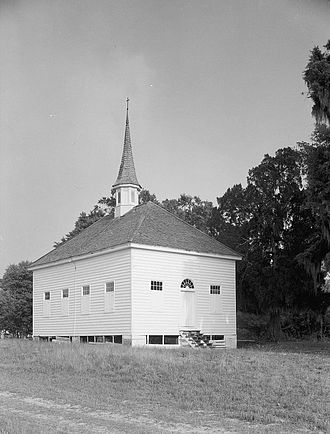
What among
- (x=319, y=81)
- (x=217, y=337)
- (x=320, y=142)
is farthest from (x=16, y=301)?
(x=319, y=81)

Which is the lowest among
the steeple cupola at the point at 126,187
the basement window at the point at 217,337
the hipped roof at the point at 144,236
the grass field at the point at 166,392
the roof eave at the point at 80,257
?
the basement window at the point at 217,337

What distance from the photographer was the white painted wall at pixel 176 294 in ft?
83.3

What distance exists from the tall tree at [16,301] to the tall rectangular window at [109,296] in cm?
2220

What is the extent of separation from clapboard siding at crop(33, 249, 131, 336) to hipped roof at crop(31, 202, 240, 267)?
0.60 metres

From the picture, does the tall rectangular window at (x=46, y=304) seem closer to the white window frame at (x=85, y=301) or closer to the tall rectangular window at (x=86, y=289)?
the white window frame at (x=85, y=301)

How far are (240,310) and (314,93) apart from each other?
15961 millimetres

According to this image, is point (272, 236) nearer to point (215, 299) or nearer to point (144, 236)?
point (215, 299)

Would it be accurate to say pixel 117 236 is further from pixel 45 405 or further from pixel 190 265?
pixel 45 405

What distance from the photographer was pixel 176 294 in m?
26.8

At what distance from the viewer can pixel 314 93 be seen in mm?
25438

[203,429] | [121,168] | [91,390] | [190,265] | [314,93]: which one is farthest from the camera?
[121,168]

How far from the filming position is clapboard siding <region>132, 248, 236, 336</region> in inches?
1000

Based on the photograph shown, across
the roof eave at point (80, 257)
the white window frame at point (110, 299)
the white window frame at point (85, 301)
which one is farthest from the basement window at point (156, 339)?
the roof eave at point (80, 257)

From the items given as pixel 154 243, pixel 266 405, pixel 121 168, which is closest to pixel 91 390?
pixel 266 405
